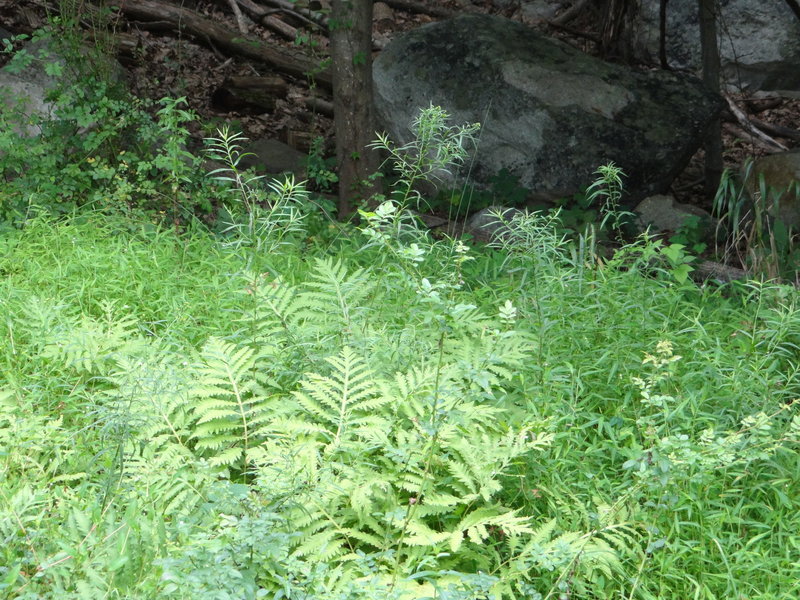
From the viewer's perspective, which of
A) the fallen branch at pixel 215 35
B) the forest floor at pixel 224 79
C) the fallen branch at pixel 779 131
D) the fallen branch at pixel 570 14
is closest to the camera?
the forest floor at pixel 224 79

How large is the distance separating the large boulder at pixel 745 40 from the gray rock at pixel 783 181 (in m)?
3.77

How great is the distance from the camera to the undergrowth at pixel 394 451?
2.43m

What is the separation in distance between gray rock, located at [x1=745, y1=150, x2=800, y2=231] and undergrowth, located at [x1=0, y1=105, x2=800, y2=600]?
2916 mm

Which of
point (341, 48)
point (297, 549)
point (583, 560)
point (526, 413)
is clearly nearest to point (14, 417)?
point (297, 549)

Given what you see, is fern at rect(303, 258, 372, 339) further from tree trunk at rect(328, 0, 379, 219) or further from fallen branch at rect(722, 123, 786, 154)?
fallen branch at rect(722, 123, 786, 154)

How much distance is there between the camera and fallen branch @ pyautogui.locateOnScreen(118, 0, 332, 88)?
29.3 feet

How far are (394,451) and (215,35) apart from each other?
7.57 m

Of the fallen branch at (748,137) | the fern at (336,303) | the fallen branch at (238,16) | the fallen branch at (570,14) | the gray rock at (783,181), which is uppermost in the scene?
the fallen branch at (570,14)

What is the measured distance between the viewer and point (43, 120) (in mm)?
6191

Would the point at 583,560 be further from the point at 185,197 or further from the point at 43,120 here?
the point at 43,120

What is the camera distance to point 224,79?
9.00m

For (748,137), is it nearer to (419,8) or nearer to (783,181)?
(783,181)

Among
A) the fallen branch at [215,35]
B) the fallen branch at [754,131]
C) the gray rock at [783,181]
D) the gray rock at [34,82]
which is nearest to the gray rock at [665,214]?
the gray rock at [783,181]

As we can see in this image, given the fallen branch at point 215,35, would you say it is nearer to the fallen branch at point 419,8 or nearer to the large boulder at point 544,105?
the large boulder at point 544,105
